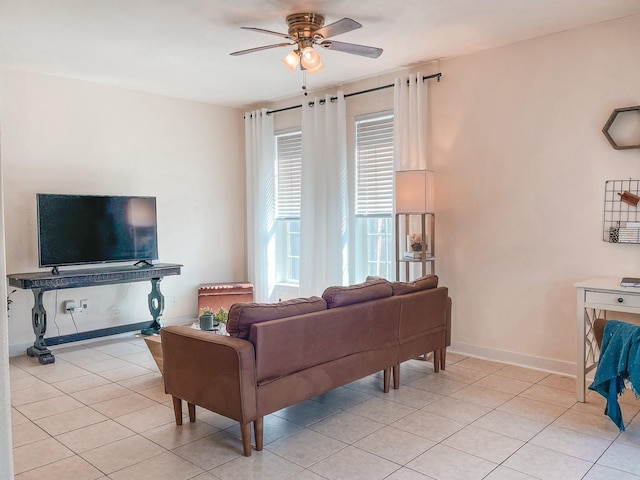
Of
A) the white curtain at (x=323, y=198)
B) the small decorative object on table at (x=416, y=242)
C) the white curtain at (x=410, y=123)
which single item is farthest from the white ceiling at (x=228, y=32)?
the small decorative object on table at (x=416, y=242)

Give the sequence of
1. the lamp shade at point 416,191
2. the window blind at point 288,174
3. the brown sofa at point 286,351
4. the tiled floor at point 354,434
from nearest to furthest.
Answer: the tiled floor at point 354,434
the brown sofa at point 286,351
the lamp shade at point 416,191
the window blind at point 288,174

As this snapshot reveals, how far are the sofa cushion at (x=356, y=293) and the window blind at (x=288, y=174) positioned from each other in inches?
109

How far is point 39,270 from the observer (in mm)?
4996

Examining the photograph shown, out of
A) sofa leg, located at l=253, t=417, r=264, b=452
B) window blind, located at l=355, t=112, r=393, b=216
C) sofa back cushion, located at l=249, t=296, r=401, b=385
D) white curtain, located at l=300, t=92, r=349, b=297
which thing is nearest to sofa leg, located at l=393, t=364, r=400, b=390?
sofa back cushion, located at l=249, t=296, r=401, b=385

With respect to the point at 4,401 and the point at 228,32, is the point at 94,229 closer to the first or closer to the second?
the point at 228,32

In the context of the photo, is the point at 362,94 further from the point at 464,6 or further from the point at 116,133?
the point at 116,133

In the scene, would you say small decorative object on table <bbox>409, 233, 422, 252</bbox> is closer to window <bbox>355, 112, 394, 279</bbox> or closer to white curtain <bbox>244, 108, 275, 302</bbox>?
window <bbox>355, 112, 394, 279</bbox>

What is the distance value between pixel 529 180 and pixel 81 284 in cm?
421

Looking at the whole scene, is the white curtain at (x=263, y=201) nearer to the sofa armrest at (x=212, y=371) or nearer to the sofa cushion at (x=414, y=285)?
the sofa cushion at (x=414, y=285)

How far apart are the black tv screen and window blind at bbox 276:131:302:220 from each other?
161 centimetres

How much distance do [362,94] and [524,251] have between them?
2.38 m

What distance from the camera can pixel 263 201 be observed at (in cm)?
639

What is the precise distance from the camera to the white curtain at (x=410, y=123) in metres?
4.78

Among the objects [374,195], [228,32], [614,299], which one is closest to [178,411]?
[228,32]
